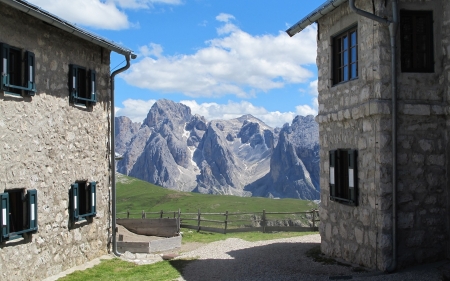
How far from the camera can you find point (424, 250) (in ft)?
36.2

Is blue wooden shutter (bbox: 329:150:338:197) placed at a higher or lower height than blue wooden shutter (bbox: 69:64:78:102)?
lower

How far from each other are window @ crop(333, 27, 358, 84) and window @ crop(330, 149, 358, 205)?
189 centimetres

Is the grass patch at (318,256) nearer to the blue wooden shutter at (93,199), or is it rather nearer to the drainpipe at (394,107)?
the drainpipe at (394,107)

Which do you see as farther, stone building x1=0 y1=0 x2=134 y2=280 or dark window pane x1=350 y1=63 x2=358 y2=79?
dark window pane x1=350 y1=63 x2=358 y2=79

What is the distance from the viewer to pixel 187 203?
189 ft

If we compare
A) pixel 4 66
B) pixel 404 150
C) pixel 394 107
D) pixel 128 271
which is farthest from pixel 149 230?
pixel 394 107

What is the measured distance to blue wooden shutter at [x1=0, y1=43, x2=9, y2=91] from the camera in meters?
10.7

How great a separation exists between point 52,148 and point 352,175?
24.4 feet

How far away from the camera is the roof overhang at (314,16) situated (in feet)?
39.7

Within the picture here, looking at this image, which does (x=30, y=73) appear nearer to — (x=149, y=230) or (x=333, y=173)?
(x=333, y=173)

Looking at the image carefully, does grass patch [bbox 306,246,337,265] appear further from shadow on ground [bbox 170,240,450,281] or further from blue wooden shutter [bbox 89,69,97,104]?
blue wooden shutter [bbox 89,69,97,104]

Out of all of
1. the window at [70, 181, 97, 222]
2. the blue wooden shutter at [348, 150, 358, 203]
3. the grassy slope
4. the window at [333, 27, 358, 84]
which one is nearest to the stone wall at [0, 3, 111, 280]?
the window at [70, 181, 97, 222]

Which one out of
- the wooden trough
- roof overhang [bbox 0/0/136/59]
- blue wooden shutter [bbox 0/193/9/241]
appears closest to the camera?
blue wooden shutter [bbox 0/193/9/241]

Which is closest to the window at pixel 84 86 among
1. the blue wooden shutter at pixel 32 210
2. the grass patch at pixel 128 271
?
the blue wooden shutter at pixel 32 210
